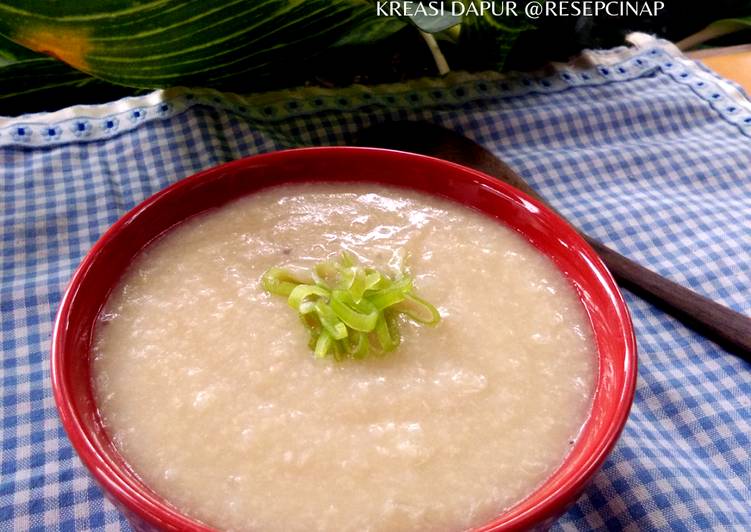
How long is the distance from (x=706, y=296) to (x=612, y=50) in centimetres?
84

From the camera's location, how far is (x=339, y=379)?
0.85 m

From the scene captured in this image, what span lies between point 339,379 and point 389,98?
3.17 ft

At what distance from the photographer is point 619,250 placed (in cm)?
137

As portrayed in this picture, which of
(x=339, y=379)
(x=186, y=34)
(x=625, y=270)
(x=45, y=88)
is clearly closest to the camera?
(x=339, y=379)

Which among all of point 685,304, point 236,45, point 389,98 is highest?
point 236,45

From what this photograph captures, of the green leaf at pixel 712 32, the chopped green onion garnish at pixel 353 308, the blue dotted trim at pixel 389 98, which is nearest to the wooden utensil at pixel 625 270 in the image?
the blue dotted trim at pixel 389 98

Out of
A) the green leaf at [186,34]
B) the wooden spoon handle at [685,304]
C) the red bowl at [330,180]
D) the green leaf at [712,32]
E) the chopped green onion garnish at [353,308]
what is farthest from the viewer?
the green leaf at [712,32]

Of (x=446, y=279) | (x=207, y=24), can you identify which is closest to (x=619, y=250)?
(x=446, y=279)

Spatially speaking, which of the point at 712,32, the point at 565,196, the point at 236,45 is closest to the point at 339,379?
the point at 565,196

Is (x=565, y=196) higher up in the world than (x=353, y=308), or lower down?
lower down

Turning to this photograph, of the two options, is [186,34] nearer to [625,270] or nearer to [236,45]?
[236,45]

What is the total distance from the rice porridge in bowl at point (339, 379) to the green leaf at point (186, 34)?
20.8 inches

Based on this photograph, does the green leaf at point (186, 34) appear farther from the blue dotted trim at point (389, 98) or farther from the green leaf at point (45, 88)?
the green leaf at point (45, 88)

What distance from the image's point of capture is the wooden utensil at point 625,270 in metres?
1.17
